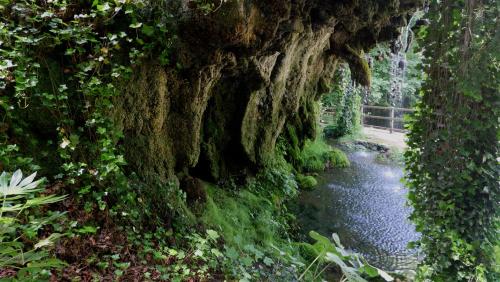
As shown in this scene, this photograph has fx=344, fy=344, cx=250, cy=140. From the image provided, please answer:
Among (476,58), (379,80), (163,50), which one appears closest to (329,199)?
(476,58)

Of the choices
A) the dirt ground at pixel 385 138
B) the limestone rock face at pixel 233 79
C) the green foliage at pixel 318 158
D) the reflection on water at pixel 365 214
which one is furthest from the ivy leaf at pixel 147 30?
the dirt ground at pixel 385 138

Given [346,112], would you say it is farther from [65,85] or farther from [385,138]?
[65,85]

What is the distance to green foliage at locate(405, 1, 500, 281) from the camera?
3.44 metres

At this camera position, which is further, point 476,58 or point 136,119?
point 136,119

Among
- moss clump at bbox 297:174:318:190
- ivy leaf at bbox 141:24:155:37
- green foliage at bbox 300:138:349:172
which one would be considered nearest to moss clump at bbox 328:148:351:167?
green foliage at bbox 300:138:349:172

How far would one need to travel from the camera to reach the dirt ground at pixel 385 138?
14642mm

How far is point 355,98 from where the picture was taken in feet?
52.0

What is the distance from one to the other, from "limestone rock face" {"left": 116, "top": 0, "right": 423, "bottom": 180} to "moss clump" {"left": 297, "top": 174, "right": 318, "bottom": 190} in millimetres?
1969

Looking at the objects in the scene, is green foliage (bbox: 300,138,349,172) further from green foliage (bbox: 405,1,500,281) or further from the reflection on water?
green foliage (bbox: 405,1,500,281)

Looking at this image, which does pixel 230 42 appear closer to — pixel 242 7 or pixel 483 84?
pixel 242 7

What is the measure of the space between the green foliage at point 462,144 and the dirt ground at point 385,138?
10.7m

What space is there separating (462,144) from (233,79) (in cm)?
358

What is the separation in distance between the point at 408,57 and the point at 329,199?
1484 cm

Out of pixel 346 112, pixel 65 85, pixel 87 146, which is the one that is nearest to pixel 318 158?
pixel 346 112
